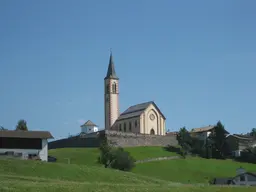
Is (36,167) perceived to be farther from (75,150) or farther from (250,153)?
(250,153)

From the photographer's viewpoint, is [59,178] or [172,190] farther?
[59,178]

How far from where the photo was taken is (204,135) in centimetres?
12212

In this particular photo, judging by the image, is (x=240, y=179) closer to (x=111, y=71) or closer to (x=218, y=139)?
(x=218, y=139)

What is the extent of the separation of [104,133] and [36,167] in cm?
4954

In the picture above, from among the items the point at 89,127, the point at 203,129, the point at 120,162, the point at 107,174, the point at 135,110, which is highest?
the point at 135,110

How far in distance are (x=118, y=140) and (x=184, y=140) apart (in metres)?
15.0

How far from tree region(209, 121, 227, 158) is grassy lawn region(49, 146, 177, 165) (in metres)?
11.1

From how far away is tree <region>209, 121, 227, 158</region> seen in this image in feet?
364

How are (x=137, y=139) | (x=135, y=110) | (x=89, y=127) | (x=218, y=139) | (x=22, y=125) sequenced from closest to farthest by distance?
(x=22, y=125) < (x=137, y=139) < (x=218, y=139) < (x=135, y=110) < (x=89, y=127)

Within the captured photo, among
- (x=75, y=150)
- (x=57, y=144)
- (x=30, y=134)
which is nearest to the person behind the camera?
(x=30, y=134)

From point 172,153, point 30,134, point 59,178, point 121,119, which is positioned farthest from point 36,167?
point 121,119

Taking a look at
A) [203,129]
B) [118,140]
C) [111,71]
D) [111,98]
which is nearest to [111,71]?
[111,71]

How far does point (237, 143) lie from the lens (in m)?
112

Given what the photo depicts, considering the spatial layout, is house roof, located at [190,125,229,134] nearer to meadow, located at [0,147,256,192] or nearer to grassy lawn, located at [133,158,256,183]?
meadow, located at [0,147,256,192]
